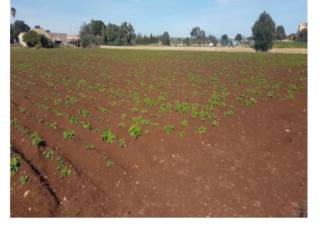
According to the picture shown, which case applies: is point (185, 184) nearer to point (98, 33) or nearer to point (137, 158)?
point (137, 158)

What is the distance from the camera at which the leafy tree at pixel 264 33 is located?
63.1 meters

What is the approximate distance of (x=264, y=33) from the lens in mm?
63438

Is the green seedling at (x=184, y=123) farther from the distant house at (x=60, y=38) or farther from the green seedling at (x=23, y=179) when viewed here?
the distant house at (x=60, y=38)

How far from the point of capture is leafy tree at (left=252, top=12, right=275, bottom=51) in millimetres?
63062

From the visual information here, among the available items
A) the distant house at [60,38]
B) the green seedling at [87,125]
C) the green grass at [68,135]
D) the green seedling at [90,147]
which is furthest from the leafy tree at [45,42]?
the green seedling at [90,147]

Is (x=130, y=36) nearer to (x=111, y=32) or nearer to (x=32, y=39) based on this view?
(x=111, y=32)

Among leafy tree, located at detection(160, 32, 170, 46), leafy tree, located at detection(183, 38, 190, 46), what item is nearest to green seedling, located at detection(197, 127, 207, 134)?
leafy tree, located at detection(160, 32, 170, 46)

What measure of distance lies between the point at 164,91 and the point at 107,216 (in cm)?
735

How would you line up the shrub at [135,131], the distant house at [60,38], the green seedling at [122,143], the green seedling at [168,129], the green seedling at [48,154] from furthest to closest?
the distant house at [60,38], the green seedling at [168,129], the shrub at [135,131], the green seedling at [122,143], the green seedling at [48,154]

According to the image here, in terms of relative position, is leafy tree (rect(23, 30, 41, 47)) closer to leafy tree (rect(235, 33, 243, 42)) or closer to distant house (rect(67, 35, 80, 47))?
distant house (rect(67, 35, 80, 47))

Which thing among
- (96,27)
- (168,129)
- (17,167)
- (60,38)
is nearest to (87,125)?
(168,129)

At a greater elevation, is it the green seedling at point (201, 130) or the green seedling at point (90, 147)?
the green seedling at point (201, 130)

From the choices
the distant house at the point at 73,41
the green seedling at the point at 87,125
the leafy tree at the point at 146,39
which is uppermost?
the leafy tree at the point at 146,39

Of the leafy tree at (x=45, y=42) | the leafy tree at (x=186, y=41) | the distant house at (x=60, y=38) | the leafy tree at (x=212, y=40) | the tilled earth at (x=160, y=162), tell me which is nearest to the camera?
the tilled earth at (x=160, y=162)
